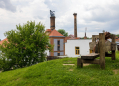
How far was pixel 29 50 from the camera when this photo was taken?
1883cm

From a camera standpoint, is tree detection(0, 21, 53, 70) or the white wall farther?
the white wall

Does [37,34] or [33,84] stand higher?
[37,34]

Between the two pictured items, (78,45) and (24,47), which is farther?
(78,45)

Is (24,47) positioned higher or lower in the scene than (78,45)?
lower

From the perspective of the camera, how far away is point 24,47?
19.9 metres

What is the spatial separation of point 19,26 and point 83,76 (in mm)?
17407

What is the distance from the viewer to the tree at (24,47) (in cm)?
1850

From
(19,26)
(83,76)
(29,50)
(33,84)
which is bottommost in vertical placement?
(33,84)

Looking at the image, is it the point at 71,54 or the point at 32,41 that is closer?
the point at 32,41

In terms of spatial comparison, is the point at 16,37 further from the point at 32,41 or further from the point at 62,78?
the point at 62,78

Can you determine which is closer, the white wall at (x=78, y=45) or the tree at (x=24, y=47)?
the tree at (x=24, y=47)

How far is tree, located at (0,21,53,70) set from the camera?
18.5 metres

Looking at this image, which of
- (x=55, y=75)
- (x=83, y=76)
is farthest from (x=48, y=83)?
(x=83, y=76)

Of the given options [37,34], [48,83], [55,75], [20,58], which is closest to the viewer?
[48,83]
